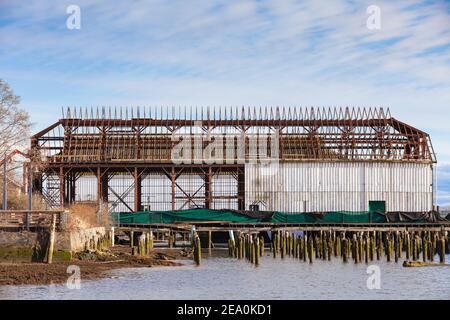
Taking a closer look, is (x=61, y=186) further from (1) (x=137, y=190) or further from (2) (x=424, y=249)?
(2) (x=424, y=249)

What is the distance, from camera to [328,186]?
78.6 m

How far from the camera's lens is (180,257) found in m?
57.8

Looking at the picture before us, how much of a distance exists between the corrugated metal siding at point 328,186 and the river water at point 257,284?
25170 millimetres

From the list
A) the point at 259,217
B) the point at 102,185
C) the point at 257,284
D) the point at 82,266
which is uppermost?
the point at 102,185

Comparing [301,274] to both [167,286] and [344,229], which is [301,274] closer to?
[167,286]

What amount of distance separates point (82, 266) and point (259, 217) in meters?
27.3

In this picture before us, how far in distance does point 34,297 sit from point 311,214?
38.4 meters

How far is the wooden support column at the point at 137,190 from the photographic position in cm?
7775

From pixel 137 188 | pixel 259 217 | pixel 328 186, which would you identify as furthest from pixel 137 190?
pixel 328 186

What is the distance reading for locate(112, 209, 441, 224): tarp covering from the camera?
69312 mm

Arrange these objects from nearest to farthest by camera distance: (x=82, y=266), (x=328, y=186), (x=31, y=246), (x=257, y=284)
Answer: (x=257, y=284) → (x=82, y=266) → (x=31, y=246) → (x=328, y=186)

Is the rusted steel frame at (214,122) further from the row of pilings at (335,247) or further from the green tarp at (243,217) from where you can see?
the row of pilings at (335,247)

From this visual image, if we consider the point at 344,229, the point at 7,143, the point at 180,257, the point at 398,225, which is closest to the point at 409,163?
the point at 398,225

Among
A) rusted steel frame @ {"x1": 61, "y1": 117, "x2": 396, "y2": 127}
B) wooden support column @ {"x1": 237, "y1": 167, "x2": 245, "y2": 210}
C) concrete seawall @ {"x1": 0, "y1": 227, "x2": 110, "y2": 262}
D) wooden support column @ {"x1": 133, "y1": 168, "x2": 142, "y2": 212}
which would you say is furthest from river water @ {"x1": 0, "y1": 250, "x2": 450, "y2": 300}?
rusted steel frame @ {"x1": 61, "y1": 117, "x2": 396, "y2": 127}
